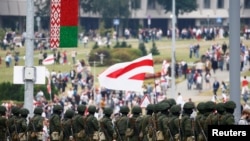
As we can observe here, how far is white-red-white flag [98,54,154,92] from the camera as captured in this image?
29250mm

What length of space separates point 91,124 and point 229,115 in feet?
14.2

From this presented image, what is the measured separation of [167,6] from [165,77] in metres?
48.6

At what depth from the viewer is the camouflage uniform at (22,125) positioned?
25.8m

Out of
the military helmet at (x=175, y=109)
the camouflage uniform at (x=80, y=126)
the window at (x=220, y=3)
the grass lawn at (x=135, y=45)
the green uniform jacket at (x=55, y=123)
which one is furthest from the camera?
the window at (x=220, y=3)

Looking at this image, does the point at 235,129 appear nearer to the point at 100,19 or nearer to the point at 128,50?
the point at 128,50

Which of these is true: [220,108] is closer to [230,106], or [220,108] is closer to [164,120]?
[230,106]

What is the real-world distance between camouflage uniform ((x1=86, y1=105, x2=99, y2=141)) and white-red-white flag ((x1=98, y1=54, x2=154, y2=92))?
385 centimetres

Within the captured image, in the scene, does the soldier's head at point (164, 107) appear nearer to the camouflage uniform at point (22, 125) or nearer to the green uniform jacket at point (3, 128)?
the camouflage uniform at point (22, 125)

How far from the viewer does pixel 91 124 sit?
24.9 metres

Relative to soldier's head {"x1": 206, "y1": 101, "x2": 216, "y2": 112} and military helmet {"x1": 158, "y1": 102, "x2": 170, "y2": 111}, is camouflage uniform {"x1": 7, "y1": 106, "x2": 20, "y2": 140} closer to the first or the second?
military helmet {"x1": 158, "y1": 102, "x2": 170, "y2": 111}

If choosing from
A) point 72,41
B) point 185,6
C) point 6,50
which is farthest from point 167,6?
point 72,41

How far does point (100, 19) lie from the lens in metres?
106

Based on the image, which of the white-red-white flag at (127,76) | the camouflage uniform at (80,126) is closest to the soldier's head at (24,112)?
the camouflage uniform at (80,126)

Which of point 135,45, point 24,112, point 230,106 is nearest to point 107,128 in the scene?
point 24,112
